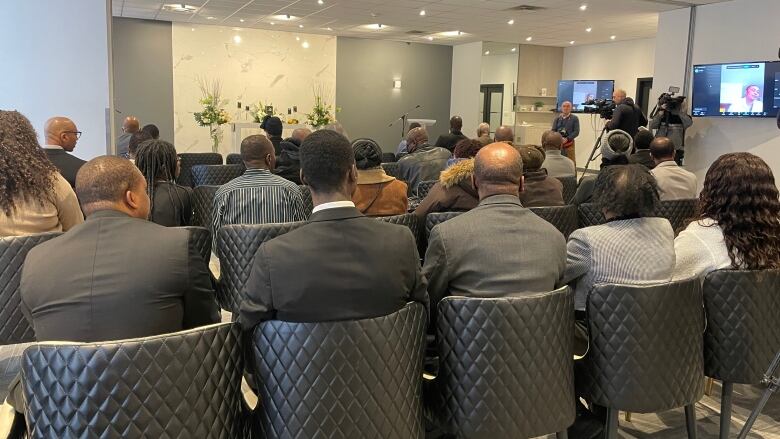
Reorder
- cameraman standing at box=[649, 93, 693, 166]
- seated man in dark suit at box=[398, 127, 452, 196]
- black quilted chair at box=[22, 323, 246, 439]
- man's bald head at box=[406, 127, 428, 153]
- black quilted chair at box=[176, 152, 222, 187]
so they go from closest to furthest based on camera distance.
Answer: black quilted chair at box=[22, 323, 246, 439] < seated man in dark suit at box=[398, 127, 452, 196] < black quilted chair at box=[176, 152, 222, 187] < man's bald head at box=[406, 127, 428, 153] < cameraman standing at box=[649, 93, 693, 166]

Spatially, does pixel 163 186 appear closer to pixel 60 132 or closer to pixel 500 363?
pixel 60 132

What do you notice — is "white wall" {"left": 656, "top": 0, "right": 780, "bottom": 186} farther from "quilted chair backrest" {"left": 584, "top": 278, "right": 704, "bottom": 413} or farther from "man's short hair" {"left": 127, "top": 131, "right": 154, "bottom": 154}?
"man's short hair" {"left": 127, "top": 131, "right": 154, "bottom": 154}

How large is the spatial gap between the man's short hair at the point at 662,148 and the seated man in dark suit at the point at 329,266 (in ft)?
11.0

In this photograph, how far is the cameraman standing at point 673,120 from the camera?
8727mm

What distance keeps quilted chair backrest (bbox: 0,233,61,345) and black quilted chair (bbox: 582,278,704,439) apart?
87.2 inches

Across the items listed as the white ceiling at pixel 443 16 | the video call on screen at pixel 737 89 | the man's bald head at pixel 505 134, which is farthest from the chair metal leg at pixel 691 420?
the white ceiling at pixel 443 16

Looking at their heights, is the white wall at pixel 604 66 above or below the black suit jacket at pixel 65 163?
above

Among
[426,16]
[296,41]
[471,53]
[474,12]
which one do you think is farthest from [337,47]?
[474,12]

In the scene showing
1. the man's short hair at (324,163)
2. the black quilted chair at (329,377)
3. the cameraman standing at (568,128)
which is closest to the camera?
the black quilted chair at (329,377)

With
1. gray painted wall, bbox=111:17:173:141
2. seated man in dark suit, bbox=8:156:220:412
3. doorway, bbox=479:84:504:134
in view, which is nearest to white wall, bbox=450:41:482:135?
doorway, bbox=479:84:504:134

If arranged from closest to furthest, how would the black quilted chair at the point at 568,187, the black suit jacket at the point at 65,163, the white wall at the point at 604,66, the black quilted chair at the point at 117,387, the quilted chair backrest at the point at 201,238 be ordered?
1. the black quilted chair at the point at 117,387
2. the quilted chair backrest at the point at 201,238
3. the black suit jacket at the point at 65,163
4. the black quilted chair at the point at 568,187
5. the white wall at the point at 604,66

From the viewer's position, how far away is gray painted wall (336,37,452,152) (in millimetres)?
14984

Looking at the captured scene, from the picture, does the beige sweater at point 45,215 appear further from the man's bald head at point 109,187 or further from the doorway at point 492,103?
the doorway at point 492,103

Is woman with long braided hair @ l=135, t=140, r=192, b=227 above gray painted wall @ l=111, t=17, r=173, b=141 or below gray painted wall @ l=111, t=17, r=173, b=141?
below
